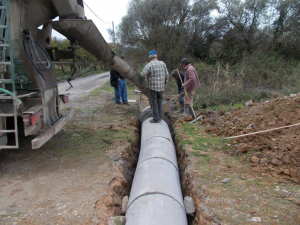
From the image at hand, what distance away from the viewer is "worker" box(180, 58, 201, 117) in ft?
21.6

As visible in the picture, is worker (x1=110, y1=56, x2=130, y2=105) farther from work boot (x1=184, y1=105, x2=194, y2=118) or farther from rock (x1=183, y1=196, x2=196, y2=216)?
rock (x1=183, y1=196, x2=196, y2=216)

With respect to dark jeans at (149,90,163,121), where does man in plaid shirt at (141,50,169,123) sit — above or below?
above

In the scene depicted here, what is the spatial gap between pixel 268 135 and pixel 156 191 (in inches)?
108

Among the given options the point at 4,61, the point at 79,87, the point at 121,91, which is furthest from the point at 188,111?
the point at 79,87

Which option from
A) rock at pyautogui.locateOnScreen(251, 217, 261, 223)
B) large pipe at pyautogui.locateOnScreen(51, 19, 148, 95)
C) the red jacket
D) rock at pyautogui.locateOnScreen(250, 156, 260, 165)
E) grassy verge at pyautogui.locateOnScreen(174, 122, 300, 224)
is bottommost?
rock at pyautogui.locateOnScreen(251, 217, 261, 223)

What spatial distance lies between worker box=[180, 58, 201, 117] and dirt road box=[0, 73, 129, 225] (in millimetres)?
2817

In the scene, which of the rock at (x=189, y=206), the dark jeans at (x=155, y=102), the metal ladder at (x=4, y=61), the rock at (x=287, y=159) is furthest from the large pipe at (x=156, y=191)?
the metal ladder at (x=4, y=61)

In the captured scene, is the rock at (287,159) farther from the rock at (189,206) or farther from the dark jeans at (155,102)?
the dark jeans at (155,102)

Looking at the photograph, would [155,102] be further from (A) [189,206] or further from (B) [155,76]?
(A) [189,206]

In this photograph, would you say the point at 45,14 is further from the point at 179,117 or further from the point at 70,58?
the point at 179,117

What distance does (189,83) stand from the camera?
21.9ft

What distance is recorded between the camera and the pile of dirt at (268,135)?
364 cm

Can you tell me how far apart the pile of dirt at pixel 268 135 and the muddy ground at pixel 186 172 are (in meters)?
0.01

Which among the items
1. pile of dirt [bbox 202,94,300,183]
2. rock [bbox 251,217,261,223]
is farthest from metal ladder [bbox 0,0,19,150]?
pile of dirt [bbox 202,94,300,183]
